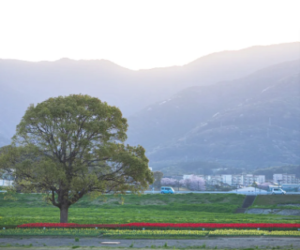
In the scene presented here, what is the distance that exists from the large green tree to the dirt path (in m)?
6.87

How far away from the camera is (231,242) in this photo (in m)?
25.1

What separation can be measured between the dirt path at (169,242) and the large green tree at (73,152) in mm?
6873

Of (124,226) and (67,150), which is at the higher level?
(67,150)

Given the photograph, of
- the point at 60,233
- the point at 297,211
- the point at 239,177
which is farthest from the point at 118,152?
the point at 239,177

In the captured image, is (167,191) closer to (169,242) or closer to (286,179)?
(169,242)

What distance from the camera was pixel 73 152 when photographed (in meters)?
33.9

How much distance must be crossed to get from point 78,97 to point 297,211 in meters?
33.9

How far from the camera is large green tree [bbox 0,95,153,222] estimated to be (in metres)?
33.0

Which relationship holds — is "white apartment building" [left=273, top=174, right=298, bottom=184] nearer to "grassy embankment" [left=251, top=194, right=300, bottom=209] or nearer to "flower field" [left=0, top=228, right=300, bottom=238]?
"grassy embankment" [left=251, top=194, right=300, bottom=209]

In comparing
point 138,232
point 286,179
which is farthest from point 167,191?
point 286,179

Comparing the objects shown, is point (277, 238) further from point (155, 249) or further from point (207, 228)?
point (155, 249)

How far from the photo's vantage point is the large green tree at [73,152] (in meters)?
33.0

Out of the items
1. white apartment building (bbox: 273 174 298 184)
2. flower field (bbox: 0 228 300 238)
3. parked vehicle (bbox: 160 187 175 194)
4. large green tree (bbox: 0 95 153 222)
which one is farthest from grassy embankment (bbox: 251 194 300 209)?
white apartment building (bbox: 273 174 298 184)

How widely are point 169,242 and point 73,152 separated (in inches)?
474
